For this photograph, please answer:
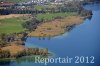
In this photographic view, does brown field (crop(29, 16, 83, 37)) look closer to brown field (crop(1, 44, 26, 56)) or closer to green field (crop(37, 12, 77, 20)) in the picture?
green field (crop(37, 12, 77, 20))

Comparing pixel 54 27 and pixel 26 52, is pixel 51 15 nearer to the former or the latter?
pixel 54 27

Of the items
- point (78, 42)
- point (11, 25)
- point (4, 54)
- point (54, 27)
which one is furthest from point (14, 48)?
point (78, 42)

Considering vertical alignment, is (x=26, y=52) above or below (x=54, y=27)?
below

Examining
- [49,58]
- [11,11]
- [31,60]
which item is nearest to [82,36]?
[49,58]

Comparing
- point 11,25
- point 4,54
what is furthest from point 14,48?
point 11,25

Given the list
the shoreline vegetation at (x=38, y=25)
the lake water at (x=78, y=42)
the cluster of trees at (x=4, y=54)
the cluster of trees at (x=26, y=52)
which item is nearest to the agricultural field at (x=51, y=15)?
the shoreline vegetation at (x=38, y=25)

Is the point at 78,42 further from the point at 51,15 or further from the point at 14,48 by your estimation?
the point at 14,48

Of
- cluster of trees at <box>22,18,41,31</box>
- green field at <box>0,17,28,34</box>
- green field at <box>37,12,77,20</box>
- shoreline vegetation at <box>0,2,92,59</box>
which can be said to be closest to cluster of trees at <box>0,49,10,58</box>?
shoreline vegetation at <box>0,2,92,59</box>
